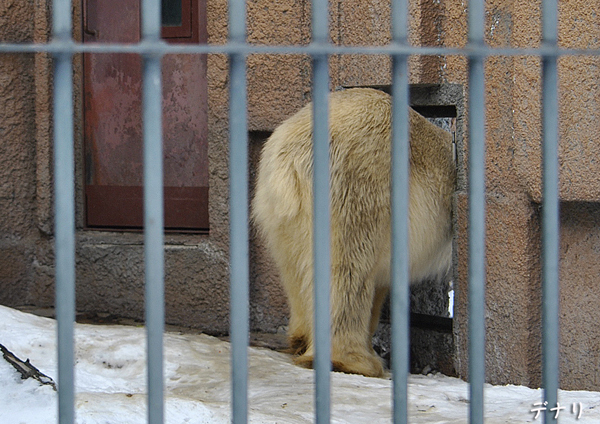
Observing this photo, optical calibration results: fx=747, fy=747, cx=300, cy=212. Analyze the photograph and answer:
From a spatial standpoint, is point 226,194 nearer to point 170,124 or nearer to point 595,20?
point 170,124

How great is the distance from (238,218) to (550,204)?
0.61 metres

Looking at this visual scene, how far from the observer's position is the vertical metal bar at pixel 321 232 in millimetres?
1373

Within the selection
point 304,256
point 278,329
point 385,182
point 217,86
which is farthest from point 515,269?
point 217,86

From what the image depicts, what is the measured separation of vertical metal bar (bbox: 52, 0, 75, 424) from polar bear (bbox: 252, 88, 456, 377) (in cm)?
169

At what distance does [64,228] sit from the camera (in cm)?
132

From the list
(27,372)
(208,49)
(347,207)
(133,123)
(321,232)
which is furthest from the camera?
(133,123)

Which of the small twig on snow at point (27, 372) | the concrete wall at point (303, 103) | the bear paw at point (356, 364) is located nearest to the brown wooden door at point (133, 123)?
the concrete wall at point (303, 103)

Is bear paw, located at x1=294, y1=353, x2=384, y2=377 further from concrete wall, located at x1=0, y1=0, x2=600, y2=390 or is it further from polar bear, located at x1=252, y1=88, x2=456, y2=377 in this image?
concrete wall, located at x1=0, y1=0, x2=600, y2=390

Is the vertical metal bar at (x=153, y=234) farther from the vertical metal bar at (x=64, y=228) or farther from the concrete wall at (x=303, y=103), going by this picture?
the concrete wall at (x=303, y=103)

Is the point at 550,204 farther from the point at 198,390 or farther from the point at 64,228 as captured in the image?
the point at 198,390

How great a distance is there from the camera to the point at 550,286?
1478mm

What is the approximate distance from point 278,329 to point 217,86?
4.53 ft

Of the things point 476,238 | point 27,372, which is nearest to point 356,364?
point 27,372

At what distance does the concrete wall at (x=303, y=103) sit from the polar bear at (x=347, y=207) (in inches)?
11.0
